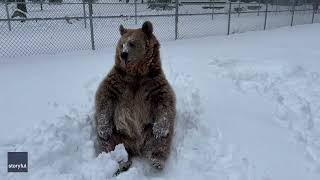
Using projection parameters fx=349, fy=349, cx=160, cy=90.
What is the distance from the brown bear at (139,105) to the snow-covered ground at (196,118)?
0.19 m

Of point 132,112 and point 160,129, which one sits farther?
point 132,112

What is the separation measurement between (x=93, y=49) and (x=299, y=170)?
6528mm

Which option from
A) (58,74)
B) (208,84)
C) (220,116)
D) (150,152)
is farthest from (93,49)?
(150,152)

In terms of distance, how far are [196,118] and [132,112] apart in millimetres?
1192

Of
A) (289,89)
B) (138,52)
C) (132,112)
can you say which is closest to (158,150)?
(132,112)

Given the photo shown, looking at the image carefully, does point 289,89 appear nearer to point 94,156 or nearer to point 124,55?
point 124,55

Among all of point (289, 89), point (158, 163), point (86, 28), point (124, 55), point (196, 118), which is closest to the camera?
point (124, 55)

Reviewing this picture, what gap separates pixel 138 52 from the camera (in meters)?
3.55

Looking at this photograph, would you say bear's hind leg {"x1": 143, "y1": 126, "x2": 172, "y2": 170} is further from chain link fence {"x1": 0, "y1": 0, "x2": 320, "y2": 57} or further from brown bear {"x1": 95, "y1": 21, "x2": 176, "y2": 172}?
chain link fence {"x1": 0, "y1": 0, "x2": 320, "y2": 57}

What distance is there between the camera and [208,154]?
12.7 ft

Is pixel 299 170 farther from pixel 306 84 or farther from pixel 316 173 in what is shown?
pixel 306 84

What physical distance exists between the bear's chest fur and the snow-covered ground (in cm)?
25

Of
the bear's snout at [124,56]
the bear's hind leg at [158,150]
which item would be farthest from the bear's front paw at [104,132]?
the bear's snout at [124,56]

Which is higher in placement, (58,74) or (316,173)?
(58,74)
